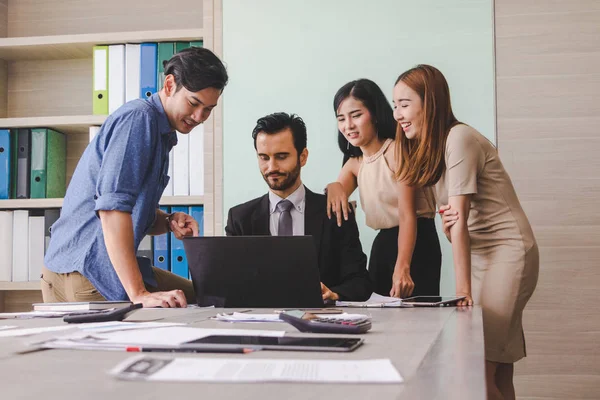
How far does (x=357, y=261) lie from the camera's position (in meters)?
2.50

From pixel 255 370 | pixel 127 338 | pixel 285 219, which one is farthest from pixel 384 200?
pixel 255 370

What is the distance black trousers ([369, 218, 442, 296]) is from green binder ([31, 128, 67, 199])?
1433 mm

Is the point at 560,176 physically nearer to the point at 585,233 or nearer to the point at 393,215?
the point at 585,233

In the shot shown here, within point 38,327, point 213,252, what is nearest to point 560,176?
point 213,252

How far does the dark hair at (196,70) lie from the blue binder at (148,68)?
2.39 ft

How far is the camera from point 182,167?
2838mm

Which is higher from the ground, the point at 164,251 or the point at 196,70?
the point at 196,70

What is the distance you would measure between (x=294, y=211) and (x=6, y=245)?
1289 millimetres

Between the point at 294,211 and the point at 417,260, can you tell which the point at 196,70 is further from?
the point at 417,260

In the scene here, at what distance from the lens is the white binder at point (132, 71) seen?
2.84m

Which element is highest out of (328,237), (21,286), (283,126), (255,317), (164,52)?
(164,52)

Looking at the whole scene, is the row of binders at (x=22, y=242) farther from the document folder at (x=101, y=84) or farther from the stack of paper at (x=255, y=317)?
the stack of paper at (x=255, y=317)

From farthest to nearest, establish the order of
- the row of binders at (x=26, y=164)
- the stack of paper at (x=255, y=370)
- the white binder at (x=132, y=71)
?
the row of binders at (x=26, y=164)
the white binder at (x=132, y=71)
the stack of paper at (x=255, y=370)

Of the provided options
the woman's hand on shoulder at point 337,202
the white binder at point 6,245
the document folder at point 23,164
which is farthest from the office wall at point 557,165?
the white binder at point 6,245
